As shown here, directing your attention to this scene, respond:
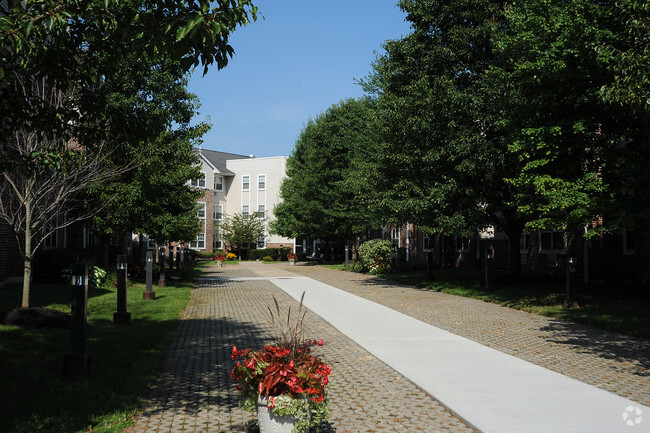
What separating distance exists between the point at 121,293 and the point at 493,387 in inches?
294

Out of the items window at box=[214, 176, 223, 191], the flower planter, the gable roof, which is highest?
the gable roof

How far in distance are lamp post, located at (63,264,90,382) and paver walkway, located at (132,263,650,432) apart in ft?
3.16

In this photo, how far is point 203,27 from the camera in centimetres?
479

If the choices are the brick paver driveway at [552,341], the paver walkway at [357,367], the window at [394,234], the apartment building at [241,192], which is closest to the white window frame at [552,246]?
the brick paver driveway at [552,341]

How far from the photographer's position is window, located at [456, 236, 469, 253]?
3213cm

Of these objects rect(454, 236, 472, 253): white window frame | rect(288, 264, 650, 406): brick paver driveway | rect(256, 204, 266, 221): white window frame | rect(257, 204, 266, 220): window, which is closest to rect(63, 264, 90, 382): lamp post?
rect(288, 264, 650, 406): brick paver driveway

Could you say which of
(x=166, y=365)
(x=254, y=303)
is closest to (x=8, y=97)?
(x=166, y=365)

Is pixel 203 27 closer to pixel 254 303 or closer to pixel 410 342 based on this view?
pixel 410 342

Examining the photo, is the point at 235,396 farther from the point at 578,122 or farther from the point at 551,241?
the point at 551,241

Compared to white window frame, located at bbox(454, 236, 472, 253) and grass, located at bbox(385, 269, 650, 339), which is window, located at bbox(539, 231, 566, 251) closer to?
grass, located at bbox(385, 269, 650, 339)

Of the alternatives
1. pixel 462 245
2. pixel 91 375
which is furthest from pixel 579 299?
pixel 462 245

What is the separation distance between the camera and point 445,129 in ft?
62.7

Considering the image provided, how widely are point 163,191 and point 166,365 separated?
39.4ft

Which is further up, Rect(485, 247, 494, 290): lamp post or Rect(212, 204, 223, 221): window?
Rect(212, 204, 223, 221): window
